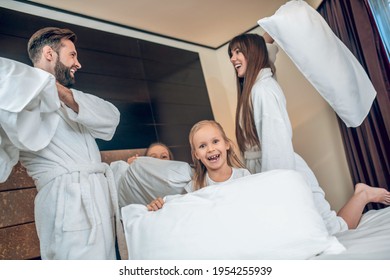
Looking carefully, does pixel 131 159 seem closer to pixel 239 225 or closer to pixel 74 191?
pixel 74 191

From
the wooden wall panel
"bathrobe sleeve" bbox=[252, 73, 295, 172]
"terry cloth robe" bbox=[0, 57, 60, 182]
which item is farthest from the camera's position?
"bathrobe sleeve" bbox=[252, 73, 295, 172]

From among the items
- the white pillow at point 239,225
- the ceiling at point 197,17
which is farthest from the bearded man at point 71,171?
the ceiling at point 197,17

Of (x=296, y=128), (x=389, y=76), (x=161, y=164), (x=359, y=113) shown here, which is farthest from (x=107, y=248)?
(x=389, y=76)

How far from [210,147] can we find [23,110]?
49 cm

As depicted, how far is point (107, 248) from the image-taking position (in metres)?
0.74

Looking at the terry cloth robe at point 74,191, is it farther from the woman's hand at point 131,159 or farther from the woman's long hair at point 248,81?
the woman's long hair at point 248,81

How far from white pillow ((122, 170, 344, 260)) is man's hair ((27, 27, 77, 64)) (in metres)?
0.48

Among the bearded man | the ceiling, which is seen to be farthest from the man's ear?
the ceiling

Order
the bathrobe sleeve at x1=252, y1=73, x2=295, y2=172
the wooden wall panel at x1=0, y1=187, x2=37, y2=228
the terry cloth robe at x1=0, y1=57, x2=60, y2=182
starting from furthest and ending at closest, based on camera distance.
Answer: the bathrobe sleeve at x1=252, y1=73, x2=295, y2=172, the wooden wall panel at x1=0, y1=187, x2=37, y2=228, the terry cloth robe at x1=0, y1=57, x2=60, y2=182

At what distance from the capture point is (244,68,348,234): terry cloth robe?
83cm

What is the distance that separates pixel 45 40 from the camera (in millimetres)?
776

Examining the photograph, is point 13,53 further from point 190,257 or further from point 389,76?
point 389,76

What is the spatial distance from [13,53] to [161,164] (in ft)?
1.56

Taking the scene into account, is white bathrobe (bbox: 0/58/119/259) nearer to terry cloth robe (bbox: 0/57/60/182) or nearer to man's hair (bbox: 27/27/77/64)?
terry cloth robe (bbox: 0/57/60/182)
